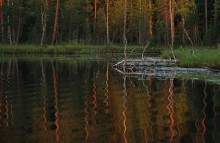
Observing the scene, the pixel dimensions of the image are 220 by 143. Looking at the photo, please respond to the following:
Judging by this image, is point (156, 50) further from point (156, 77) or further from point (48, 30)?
point (156, 77)

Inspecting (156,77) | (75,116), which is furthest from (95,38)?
(75,116)

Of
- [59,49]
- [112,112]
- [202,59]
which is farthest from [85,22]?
[112,112]

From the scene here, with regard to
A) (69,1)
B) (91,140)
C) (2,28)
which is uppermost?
(69,1)

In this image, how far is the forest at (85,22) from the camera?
2837 inches

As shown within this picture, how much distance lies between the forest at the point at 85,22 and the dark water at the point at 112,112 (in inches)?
1841

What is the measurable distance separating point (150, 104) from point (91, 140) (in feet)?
19.9

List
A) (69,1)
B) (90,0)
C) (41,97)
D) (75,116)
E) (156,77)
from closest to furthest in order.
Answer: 1. (75,116)
2. (41,97)
3. (156,77)
4. (69,1)
5. (90,0)

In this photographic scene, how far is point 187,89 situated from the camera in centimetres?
2166

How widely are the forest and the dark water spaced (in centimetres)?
4677

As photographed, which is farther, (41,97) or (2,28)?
(2,28)

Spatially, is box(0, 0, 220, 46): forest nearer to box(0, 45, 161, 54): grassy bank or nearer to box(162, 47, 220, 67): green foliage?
box(0, 45, 161, 54): grassy bank

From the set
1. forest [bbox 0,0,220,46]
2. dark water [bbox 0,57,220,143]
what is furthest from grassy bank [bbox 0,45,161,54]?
dark water [bbox 0,57,220,143]

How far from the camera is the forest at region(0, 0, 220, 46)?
2837 inches

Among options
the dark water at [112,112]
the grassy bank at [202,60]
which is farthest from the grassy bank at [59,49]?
the dark water at [112,112]
